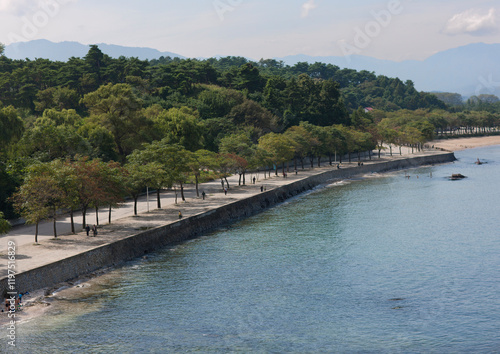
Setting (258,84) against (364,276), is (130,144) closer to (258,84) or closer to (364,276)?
(364,276)

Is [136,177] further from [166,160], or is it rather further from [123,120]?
[123,120]

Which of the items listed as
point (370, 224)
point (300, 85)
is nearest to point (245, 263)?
point (370, 224)

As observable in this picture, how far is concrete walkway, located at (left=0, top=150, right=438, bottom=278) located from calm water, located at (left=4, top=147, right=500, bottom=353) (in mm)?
4006

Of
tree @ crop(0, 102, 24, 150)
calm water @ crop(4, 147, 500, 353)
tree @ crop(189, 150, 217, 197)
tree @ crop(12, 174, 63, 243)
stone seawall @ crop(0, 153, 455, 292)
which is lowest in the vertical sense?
calm water @ crop(4, 147, 500, 353)

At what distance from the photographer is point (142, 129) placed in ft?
279

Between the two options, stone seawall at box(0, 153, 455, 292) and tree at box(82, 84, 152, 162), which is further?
tree at box(82, 84, 152, 162)

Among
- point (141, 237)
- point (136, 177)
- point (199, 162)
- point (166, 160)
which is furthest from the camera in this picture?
point (199, 162)

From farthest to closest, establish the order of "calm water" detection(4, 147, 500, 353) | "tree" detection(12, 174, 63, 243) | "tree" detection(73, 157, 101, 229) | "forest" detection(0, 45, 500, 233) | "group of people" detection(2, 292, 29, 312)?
"forest" detection(0, 45, 500, 233)
"tree" detection(73, 157, 101, 229)
"tree" detection(12, 174, 63, 243)
"group of people" detection(2, 292, 29, 312)
"calm water" detection(4, 147, 500, 353)

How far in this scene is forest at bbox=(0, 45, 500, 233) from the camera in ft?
171

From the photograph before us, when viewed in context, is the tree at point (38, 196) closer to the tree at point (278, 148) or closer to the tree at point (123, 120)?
the tree at point (123, 120)

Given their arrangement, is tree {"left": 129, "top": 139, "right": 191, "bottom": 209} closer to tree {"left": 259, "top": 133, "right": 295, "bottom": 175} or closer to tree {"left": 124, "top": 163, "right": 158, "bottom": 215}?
tree {"left": 124, "top": 163, "right": 158, "bottom": 215}

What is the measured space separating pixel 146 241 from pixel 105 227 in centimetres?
514

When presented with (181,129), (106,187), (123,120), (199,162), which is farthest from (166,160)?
(181,129)

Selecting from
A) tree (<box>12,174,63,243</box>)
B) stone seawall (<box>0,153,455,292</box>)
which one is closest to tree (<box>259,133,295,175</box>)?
stone seawall (<box>0,153,455,292</box>)
